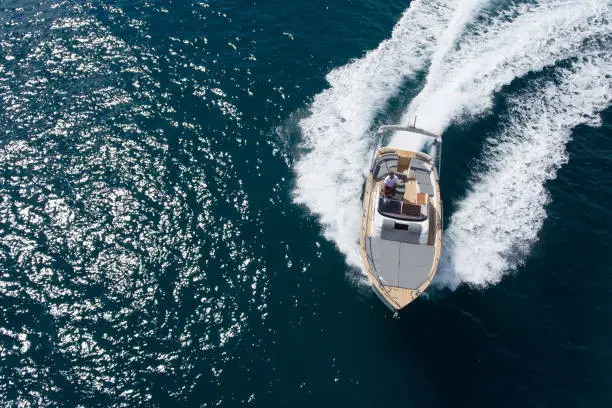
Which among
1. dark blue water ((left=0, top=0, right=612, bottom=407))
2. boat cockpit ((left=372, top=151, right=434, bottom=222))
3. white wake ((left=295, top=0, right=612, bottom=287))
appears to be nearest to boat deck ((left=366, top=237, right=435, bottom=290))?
boat cockpit ((left=372, top=151, right=434, bottom=222))

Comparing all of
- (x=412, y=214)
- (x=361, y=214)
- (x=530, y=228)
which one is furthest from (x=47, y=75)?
(x=530, y=228)

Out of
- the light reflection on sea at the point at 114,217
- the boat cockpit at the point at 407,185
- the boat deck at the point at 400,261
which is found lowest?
the light reflection on sea at the point at 114,217

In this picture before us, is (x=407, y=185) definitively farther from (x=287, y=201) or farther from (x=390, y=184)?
(x=287, y=201)

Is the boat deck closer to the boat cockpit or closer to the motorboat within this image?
the motorboat

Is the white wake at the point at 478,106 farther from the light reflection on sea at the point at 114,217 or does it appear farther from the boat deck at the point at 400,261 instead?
the light reflection on sea at the point at 114,217

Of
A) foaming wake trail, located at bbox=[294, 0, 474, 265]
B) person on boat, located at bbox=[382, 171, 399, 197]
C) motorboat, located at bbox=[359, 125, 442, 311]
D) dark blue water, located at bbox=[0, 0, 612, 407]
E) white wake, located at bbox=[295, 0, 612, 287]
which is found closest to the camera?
dark blue water, located at bbox=[0, 0, 612, 407]

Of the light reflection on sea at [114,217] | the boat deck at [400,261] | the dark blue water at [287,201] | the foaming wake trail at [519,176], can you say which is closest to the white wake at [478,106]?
the foaming wake trail at [519,176]
